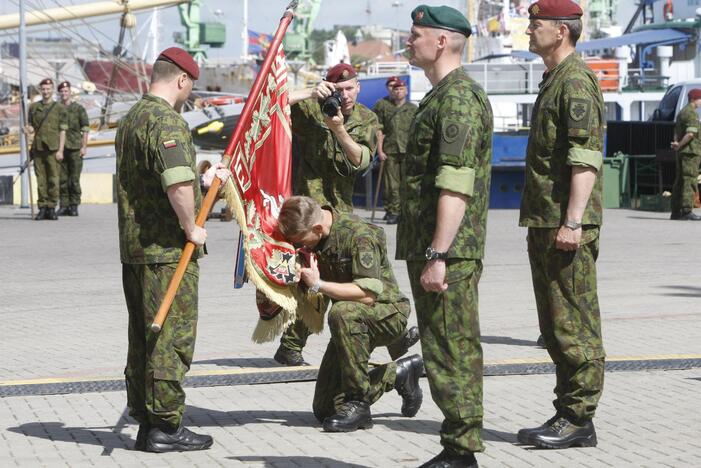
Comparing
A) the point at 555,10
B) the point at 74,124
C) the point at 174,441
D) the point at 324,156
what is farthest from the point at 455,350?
the point at 74,124

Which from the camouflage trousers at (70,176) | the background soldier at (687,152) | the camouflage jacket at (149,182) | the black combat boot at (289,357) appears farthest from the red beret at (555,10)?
the camouflage trousers at (70,176)

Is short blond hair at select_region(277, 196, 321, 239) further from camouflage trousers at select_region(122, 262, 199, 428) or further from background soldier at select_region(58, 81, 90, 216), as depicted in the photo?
background soldier at select_region(58, 81, 90, 216)

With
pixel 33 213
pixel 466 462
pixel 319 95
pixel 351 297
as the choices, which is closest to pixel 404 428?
pixel 351 297

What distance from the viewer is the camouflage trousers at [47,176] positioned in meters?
20.2

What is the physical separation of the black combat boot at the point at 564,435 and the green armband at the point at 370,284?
3.23ft

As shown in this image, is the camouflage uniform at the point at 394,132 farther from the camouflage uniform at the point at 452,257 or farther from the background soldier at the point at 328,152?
the camouflage uniform at the point at 452,257

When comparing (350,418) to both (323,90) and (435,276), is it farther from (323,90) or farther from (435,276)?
(323,90)

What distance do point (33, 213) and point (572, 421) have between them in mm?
16352

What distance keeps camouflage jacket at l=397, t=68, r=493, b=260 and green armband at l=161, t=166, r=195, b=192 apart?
1.01 metres

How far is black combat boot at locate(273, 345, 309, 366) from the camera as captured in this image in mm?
8442

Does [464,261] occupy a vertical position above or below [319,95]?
below

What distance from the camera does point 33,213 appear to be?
21.5 metres

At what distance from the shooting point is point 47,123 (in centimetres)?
2000

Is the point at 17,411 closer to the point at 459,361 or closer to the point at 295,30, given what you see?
the point at 459,361
